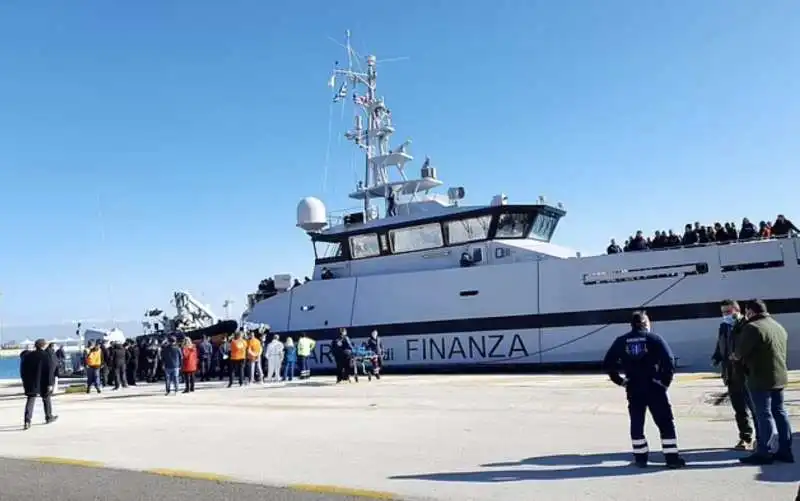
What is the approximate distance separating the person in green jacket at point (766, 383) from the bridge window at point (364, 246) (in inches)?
583

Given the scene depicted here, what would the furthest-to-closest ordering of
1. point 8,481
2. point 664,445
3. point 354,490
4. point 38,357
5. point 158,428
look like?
point 38,357, point 158,428, point 8,481, point 664,445, point 354,490

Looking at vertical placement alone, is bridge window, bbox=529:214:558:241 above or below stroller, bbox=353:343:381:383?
above

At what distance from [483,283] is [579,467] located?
471 inches

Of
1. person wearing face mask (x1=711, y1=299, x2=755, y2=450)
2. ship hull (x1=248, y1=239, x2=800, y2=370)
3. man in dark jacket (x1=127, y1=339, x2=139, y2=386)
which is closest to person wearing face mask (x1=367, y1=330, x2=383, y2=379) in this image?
ship hull (x1=248, y1=239, x2=800, y2=370)

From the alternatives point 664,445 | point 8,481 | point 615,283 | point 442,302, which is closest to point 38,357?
point 8,481

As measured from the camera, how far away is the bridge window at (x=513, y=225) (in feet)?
61.7

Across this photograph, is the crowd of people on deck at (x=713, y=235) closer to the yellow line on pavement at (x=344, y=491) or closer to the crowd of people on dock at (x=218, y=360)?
the crowd of people on dock at (x=218, y=360)

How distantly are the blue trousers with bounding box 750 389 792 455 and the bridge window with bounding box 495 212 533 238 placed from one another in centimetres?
1291

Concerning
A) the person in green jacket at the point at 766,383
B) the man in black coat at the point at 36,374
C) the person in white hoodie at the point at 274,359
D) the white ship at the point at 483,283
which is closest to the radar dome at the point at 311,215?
the white ship at the point at 483,283

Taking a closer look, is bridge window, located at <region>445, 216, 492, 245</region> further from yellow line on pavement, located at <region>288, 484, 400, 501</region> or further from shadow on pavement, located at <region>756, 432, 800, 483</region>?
yellow line on pavement, located at <region>288, 484, 400, 501</region>

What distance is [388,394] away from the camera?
13.1 metres

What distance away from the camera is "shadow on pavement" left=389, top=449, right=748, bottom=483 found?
5801 mm

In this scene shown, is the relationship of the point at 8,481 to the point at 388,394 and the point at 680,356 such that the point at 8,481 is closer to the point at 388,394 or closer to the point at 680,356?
the point at 388,394

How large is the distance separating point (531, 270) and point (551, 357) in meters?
2.15
